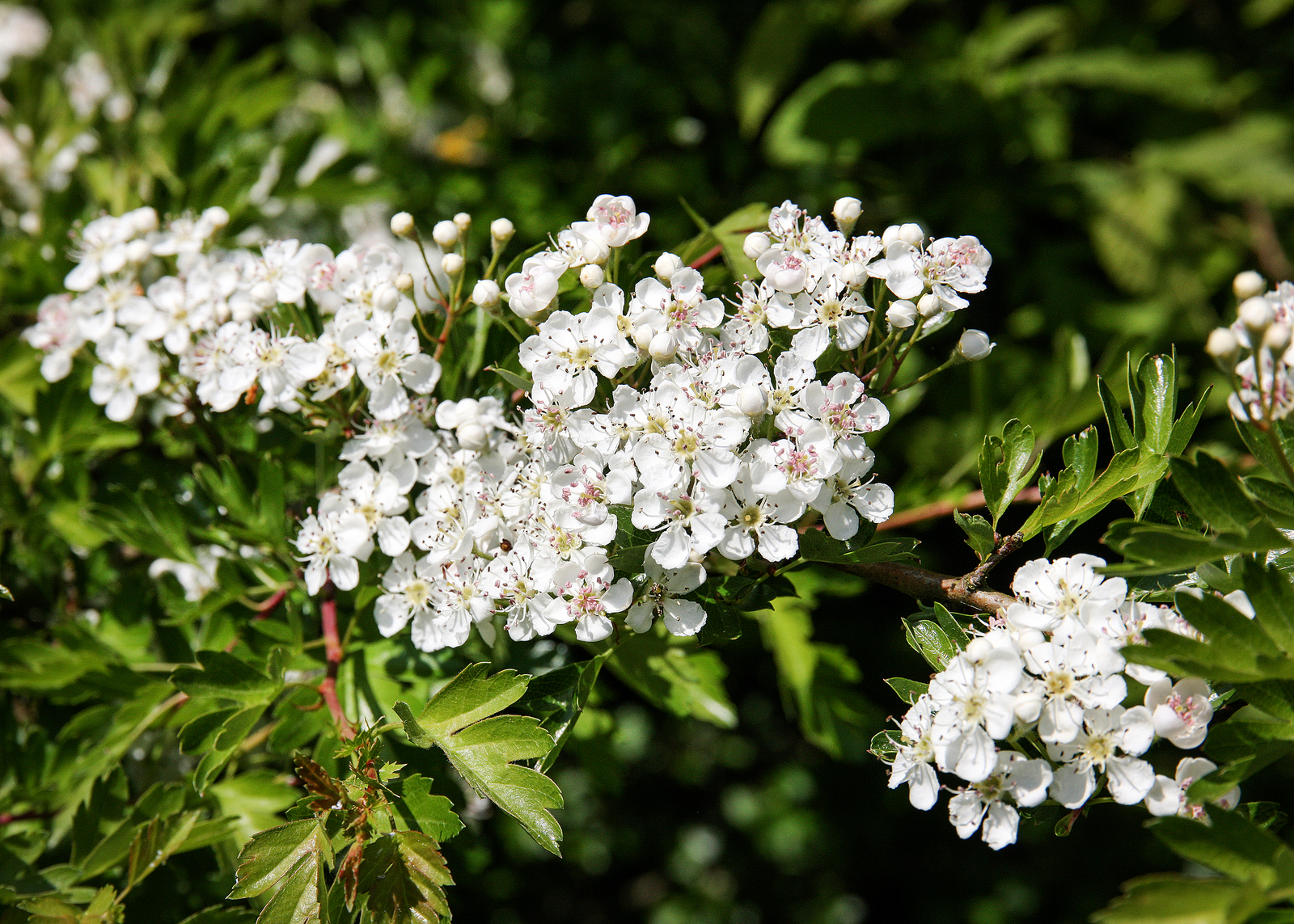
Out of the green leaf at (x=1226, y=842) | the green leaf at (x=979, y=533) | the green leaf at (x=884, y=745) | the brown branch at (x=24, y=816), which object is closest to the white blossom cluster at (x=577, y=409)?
the green leaf at (x=979, y=533)

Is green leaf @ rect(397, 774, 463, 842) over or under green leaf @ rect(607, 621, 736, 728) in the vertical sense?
over

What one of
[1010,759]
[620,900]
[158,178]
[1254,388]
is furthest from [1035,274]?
[620,900]

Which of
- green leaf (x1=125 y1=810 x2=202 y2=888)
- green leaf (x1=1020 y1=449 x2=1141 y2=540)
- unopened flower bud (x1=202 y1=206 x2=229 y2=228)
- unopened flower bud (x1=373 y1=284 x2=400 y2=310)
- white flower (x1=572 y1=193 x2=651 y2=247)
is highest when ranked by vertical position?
white flower (x1=572 y1=193 x2=651 y2=247)

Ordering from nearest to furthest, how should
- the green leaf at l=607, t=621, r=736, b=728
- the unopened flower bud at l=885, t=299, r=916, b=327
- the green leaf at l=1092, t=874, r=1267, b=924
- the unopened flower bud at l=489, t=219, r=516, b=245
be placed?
the green leaf at l=1092, t=874, r=1267, b=924, the unopened flower bud at l=885, t=299, r=916, b=327, the unopened flower bud at l=489, t=219, r=516, b=245, the green leaf at l=607, t=621, r=736, b=728

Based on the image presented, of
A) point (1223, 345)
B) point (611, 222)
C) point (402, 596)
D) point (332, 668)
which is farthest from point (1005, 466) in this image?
point (332, 668)

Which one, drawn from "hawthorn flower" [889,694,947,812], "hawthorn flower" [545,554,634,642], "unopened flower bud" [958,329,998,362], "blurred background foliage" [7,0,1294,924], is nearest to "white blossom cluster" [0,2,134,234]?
"blurred background foliage" [7,0,1294,924]

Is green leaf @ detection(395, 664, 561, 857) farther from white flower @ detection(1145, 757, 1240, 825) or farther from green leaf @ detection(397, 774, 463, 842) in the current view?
white flower @ detection(1145, 757, 1240, 825)
